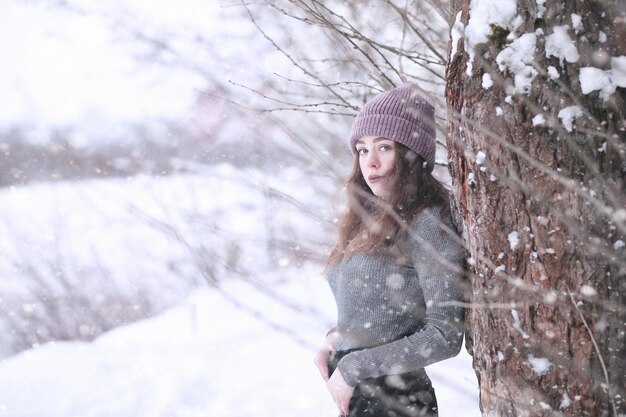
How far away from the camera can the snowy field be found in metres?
4.46

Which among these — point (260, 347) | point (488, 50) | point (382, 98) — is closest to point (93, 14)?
point (260, 347)

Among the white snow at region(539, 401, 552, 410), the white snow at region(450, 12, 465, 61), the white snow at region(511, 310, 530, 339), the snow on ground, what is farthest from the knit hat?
the snow on ground

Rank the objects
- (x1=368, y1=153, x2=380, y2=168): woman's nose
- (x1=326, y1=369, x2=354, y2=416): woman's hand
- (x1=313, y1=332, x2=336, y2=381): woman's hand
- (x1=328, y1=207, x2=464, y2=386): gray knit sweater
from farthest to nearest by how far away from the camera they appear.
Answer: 1. (x1=313, y1=332, x2=336, y2=381): woman's hand
2. (x1=368, y1=153, x2=380, y2=168): woman's nose
3. (x1=326, y1=369, x2=354, y2=416): woman's hand
4. (x1=328, y1=207, x2=464, y2=386): gray knit sweater

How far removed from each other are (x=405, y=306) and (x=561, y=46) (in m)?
0.94

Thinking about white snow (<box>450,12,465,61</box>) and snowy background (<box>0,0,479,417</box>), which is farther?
snowy background (<box>0,0,479,417</box>)

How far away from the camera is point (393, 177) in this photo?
2.03 metres

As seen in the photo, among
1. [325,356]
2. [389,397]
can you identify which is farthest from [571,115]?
[325,356]

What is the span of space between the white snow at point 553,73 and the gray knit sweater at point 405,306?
573 millimetres

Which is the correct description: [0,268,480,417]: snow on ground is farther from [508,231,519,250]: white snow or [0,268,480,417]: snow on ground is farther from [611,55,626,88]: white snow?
[611,55,626,88]: white snow

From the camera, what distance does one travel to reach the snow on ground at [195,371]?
14.6ft

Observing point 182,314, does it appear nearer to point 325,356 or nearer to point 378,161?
point 325,356

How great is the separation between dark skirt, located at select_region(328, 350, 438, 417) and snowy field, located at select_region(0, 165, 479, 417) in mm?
859

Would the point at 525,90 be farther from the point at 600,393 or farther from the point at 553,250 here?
the point at 600,393

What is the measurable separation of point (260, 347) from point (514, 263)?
4.29 m
